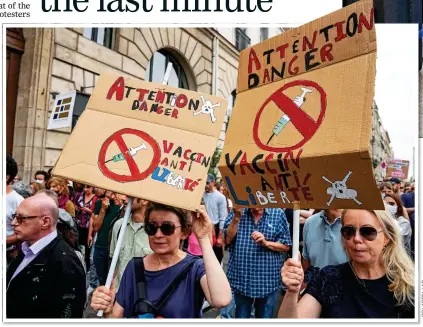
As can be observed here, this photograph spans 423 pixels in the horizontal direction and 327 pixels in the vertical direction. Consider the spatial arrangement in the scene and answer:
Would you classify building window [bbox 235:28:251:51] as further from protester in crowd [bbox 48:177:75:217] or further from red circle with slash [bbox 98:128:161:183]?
protester in crowd [bbox 48:177:75:217]

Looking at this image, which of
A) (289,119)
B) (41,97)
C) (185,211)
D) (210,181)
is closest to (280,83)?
(289,119)

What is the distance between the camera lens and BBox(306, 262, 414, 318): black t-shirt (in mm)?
1624

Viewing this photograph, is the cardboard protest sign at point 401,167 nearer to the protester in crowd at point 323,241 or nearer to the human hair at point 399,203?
the human hair at point 399,203

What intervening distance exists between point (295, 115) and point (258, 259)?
54.7 inches

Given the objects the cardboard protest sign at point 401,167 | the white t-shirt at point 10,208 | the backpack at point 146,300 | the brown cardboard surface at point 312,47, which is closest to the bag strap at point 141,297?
the backpack at point 146,300

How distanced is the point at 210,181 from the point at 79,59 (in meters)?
2.48

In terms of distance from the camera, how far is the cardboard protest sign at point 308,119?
150cm

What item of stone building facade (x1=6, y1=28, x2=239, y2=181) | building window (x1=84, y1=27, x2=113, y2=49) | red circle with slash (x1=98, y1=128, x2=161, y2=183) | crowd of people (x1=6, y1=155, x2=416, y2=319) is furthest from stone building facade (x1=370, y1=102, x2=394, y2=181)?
building window (x1=84, y1=27, x2=113, y2=49)

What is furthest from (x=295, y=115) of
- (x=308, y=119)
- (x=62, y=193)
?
(x=62, y=193)

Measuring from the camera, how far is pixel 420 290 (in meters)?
2.25

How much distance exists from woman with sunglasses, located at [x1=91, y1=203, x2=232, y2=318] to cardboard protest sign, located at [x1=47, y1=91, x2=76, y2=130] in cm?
278

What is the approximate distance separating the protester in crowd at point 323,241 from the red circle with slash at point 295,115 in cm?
99

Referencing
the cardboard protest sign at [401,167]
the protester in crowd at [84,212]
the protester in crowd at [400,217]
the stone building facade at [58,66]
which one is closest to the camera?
the protester in crowd at [400,217]

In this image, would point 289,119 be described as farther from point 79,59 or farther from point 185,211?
point 79,59
